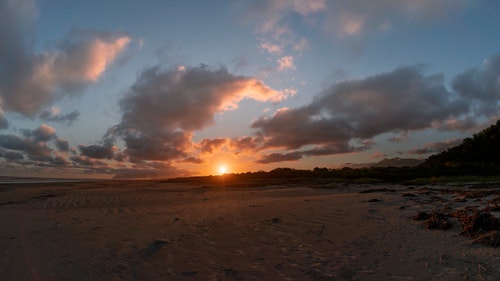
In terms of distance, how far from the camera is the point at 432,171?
28.8 m

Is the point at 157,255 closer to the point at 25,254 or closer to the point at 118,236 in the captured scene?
the point at 118,236

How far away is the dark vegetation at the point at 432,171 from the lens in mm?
26594

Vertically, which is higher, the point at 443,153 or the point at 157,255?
the point at 443,153

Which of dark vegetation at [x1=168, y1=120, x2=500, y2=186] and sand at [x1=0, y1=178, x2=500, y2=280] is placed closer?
sand at [x1=0, y1=178, x2=500, y2=280]

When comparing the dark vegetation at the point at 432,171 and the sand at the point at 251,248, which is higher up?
the dark vegetation at the point at 432,171

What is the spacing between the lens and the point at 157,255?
21.3 ft

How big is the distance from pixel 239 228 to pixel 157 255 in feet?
8.19

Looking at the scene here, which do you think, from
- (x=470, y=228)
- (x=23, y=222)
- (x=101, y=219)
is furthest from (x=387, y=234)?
(x=23, y=222)

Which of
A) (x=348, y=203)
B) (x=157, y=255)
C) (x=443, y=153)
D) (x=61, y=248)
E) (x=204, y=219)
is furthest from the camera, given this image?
(x=443, y=153)

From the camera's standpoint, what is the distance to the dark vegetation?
26.6 m

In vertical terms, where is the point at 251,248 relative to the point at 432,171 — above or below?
below

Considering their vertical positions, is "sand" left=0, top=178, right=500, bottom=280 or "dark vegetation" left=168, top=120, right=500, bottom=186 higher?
"dark vegetation" left=168, top=120, right=500, bottom=186

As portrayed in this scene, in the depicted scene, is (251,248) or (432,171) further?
(432,171)

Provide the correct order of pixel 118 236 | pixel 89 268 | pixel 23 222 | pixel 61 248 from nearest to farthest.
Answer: pixel 89 268
pixel 61 248
pixel 118 236
pixel 23 222
